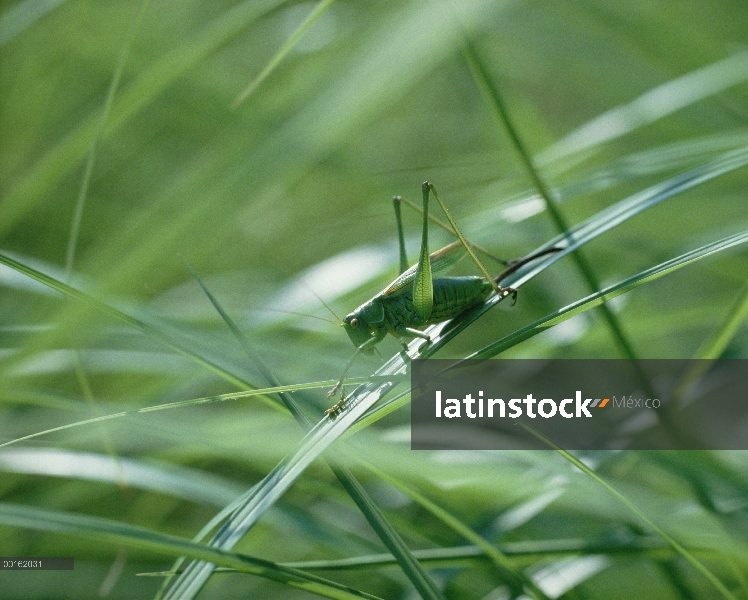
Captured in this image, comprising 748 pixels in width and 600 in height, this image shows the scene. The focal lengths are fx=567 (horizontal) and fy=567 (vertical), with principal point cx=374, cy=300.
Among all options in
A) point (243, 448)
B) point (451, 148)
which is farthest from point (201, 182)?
point (451, 148)

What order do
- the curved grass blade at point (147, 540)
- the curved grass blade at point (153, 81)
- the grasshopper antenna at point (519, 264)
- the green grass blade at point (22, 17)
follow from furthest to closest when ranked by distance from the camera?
the green grass blade at point (22, 17) → the curved grass blade at point (153, 81) → the grasshopper antenna at point (519, 264) → the curved grass blade at point (147, 540)

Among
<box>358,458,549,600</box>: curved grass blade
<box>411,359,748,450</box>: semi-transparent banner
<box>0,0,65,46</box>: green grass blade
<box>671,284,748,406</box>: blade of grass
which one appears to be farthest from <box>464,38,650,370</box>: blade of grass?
<box>0,0,65,46</box>: green grass blade

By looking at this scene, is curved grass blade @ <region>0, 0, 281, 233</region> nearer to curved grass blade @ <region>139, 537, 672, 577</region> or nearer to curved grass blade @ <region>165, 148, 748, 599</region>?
curved grass blade @ <region>165, 148, 748, 599</region>

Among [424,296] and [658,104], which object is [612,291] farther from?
[658,104]

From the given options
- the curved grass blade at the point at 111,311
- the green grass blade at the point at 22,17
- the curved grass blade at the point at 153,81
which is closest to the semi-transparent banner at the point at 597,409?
the curved grass blade at the point at 111,311

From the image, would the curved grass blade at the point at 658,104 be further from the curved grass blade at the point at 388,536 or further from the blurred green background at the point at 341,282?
the curved grass blade at the point at 388,536

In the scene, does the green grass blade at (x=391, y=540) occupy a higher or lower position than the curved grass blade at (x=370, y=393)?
lower

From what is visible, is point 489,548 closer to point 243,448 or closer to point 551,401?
point 551,401
